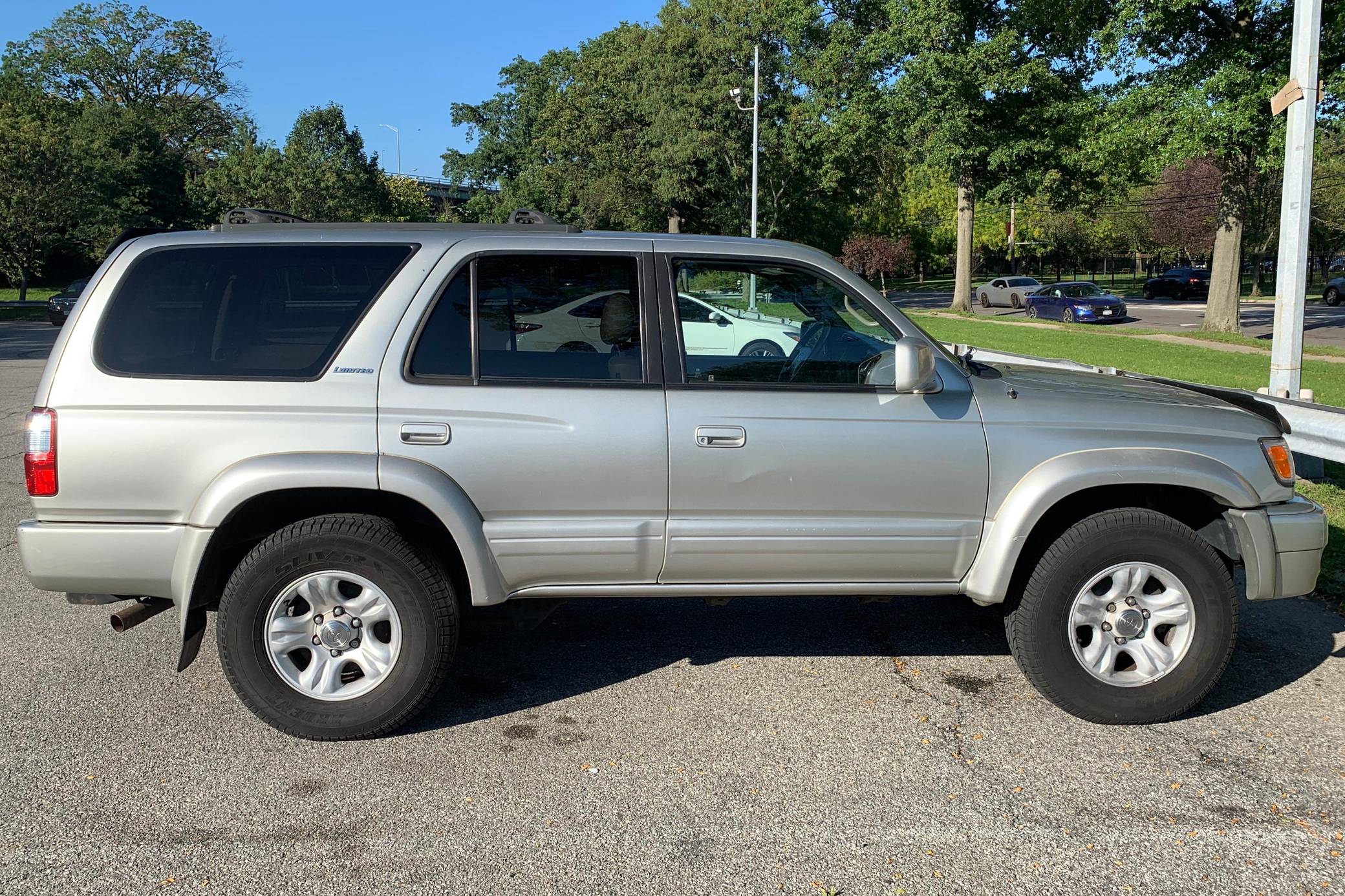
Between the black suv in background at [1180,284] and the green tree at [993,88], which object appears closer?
the green tree at [993,88]

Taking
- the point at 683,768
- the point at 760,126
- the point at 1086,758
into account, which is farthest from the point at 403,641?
the point at 760,126

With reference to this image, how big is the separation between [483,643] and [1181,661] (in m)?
Answer: 3.10

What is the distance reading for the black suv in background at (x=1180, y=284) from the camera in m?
52.6

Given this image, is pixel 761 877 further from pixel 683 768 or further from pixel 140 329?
pixel 140 329

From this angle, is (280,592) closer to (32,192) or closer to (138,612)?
(138,612)

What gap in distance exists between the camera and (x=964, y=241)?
37469 millimetres

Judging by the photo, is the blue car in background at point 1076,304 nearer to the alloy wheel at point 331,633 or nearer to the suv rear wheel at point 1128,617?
the suv rear wheel at point 1128,617

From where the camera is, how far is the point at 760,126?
4425 cm

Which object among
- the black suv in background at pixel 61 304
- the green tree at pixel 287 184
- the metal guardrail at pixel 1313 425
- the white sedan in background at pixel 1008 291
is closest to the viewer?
the metal guardrail at pixel 1313 425

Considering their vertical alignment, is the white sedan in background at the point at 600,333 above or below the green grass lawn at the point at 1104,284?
below

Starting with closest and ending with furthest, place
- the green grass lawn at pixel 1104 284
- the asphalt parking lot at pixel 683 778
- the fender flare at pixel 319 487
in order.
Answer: the asphalt parking lot at pixel 683 778 < the fender flare at pixel 319 487 < the green grass lawn at pixel 1104 284

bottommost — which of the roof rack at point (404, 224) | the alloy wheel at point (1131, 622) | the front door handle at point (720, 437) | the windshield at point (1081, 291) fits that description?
the alloy wheel at point (1131, 622)

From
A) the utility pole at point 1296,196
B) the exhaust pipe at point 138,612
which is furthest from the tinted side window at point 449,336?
Result: the utility pole at point 1296,196

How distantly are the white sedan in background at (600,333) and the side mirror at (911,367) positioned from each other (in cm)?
50
